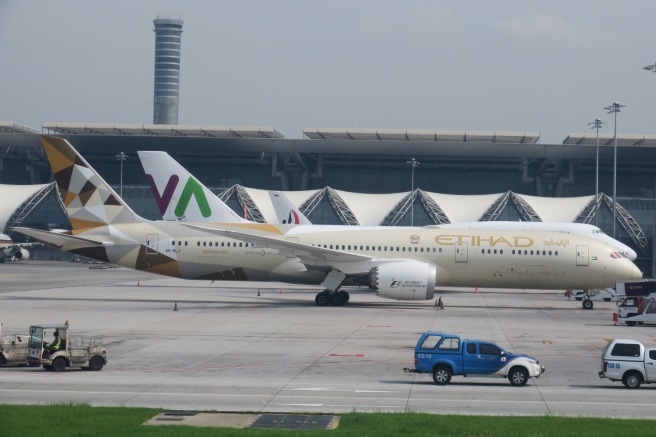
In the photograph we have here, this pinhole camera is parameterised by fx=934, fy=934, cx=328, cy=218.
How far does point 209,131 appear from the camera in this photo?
154000 mm

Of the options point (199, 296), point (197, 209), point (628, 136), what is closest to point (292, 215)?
point (197, 209)

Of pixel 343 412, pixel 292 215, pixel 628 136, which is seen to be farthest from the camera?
pixel 628 136

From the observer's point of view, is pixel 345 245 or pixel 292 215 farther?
pixel 292 215

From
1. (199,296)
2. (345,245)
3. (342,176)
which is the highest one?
(342,176)

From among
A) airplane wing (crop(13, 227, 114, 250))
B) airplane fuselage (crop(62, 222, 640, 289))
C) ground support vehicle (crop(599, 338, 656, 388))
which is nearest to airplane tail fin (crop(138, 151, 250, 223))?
airplane fuselage (crop(62, 222, 640, 289))

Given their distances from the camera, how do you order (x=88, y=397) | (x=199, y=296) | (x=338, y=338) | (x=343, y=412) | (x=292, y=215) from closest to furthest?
(x=343, y=412)
(x=88, y=397)
(x=338, y=338)
(x=199, y=296)
(x=292, y=215)

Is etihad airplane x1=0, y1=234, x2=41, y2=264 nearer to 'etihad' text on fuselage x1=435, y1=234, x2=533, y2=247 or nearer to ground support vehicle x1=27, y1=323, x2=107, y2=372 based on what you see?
'etihad' text on fuselage x1=435, y1=234, x2=533, y2=247

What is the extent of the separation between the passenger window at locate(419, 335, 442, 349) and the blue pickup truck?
0.48ft

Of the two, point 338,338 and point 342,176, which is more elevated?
point 342,176

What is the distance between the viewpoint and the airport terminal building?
123m

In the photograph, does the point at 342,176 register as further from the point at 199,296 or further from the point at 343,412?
the point at 343,412

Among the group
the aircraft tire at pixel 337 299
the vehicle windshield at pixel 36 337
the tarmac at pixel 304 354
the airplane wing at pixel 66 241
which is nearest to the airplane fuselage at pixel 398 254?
the airplane wing at pixel 66 241

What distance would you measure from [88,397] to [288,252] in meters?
28.8

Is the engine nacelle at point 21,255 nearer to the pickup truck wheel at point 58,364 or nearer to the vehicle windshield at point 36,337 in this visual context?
the vehicle windshield at point 36,337
